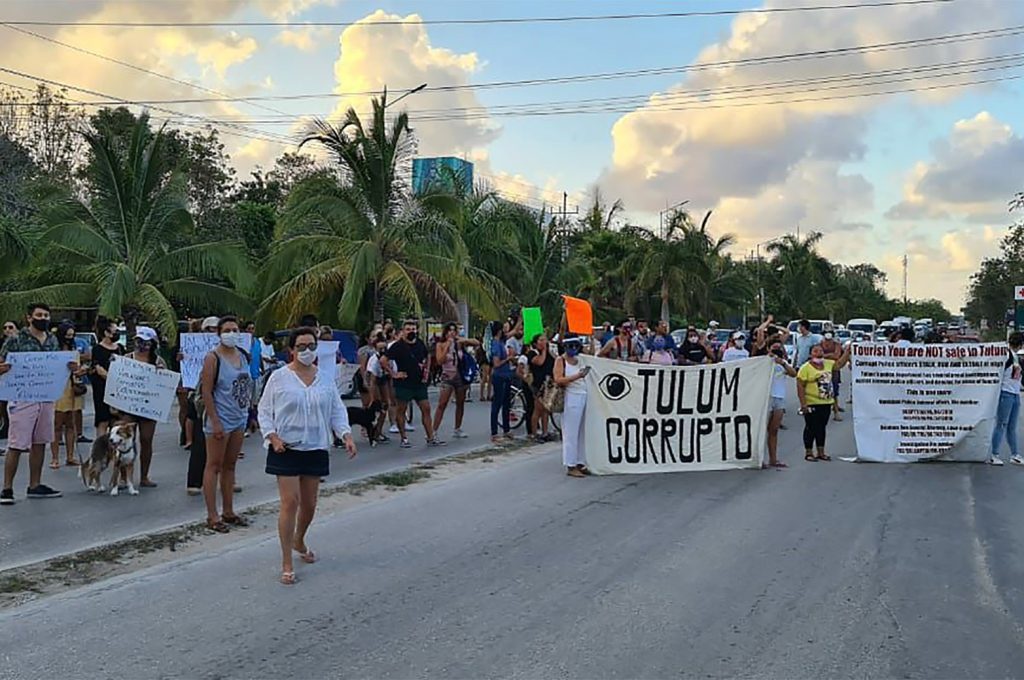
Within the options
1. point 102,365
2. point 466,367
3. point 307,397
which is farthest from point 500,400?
point 307,397

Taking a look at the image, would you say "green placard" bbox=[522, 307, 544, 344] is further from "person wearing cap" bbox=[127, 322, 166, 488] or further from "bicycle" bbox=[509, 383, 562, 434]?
"person wearing cap" bbox=[127, 322, 166, 488]

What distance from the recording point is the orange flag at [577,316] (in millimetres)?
18266

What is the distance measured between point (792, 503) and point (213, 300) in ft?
55.5

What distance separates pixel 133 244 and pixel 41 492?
14.0 m

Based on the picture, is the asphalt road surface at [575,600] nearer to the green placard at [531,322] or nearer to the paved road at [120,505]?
the paved road at [120,505]

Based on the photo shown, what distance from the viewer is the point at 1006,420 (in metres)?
12.7

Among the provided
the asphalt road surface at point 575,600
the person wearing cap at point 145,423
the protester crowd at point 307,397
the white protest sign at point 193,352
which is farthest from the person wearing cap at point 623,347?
the person wearing cap at point 145,423

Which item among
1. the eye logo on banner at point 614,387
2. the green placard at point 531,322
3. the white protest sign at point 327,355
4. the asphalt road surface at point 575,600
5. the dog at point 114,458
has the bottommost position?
the asphalt road surface at point 575,600

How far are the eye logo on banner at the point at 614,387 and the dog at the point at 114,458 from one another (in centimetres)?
534

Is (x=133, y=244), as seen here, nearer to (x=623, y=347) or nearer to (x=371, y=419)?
(x=371, y=419)

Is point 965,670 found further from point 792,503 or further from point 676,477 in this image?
point 676,477

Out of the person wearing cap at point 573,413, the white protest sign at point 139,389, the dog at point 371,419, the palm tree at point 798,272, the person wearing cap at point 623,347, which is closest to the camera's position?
the white protest sign at point 139,389

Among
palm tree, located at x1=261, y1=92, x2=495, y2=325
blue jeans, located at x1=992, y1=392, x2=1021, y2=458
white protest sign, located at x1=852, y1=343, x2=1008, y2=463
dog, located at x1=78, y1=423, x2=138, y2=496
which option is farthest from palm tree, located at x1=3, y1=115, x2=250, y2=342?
blue jeans, located at x1=992, y1=392, x2=1021, y2=458

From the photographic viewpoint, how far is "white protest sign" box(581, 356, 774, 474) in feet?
38.2
